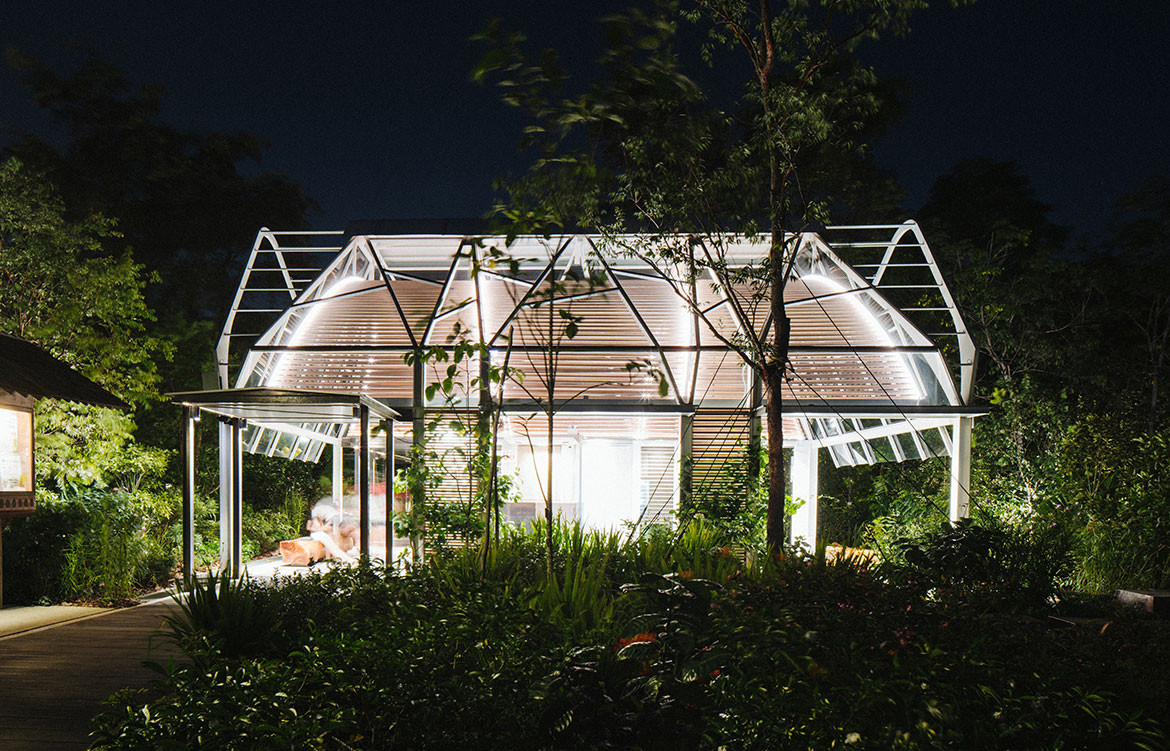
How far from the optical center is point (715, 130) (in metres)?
6.68

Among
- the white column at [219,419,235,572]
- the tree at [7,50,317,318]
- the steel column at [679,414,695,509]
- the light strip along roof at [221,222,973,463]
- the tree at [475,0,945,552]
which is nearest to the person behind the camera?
the tree at [475,0,945,552]

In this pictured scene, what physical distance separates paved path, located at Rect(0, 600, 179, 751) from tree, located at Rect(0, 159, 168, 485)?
336 cm

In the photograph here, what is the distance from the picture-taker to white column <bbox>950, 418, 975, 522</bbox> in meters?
8.62

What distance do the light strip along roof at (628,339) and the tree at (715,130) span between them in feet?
5.47

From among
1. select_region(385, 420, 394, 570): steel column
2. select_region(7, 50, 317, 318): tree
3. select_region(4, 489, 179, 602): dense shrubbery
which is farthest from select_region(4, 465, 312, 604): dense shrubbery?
select_region(7, 50, 317, 318): tree

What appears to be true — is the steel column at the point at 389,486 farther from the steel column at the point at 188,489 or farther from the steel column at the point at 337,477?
the steel column at the point at 337,477

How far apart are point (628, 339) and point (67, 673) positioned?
20.8 ft

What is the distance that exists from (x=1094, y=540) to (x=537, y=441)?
21.1ft

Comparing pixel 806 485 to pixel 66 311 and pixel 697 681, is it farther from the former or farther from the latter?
pixel 66 311

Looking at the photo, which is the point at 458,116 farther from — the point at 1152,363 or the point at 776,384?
the point at 1152,363

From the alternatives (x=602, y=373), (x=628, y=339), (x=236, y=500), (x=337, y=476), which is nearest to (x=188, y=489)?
(x=236, y=500)

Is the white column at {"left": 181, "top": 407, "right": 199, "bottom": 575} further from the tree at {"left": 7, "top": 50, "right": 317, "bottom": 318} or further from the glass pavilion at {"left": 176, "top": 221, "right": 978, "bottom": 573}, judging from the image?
the tree at {"left": 7, "top": 50, "right": 317, "bottom": 318}

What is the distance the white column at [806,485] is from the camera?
12.6m

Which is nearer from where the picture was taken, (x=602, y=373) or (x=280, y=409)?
(x=280, y=409)
